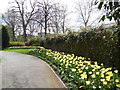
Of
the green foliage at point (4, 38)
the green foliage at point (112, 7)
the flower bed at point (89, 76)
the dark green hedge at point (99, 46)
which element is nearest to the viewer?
the green foliage at point (112, 7)

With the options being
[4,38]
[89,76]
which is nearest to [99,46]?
[89,76]

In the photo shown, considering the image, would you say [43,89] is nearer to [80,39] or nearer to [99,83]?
[99,83]

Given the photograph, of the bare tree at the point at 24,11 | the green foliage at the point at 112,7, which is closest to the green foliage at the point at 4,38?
the bare tree at the point at 24,11

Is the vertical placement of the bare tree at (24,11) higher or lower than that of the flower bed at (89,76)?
higher

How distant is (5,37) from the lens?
23.8m

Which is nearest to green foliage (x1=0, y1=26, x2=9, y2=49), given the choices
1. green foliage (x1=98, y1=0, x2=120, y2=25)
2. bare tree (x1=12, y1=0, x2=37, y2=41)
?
bare tree (x1=12, y1=0, x2=37, y2=41)

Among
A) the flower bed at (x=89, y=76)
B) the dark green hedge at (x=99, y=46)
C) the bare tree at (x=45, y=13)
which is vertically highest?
the bare tree at (x=45, y=13)

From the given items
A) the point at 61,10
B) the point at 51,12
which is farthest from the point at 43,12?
the point at 61,10

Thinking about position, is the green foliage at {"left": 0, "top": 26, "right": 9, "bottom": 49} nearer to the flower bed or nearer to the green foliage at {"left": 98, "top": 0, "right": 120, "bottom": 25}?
the flower bed

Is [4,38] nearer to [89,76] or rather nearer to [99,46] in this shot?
[99,46]

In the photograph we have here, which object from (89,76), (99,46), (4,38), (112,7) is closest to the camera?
(112,7)

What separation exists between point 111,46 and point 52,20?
26.7 metres

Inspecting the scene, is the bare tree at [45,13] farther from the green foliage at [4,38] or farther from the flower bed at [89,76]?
the flower bed at [89,76]

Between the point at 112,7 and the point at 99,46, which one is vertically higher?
the point at 112,7
